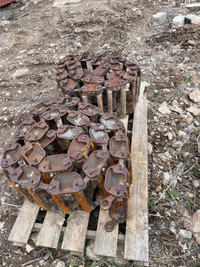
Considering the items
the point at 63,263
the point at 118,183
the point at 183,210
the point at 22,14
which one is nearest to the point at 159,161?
the point at 183,210

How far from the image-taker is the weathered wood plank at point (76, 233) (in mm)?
2293

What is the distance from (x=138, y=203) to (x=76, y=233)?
74 cm

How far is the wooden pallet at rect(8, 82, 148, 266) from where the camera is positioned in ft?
7.28

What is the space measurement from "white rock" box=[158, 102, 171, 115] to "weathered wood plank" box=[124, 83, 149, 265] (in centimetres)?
68

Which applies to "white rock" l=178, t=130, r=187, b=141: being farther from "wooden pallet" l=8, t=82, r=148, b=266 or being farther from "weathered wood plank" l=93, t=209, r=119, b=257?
"weathered wood plank" l=93, t=209, r=119, b=257

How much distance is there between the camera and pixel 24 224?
8.20 feet

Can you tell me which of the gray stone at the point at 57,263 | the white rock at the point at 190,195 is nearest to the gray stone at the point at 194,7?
the white rock at the point at 190,195

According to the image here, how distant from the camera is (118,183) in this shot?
2.14 meters

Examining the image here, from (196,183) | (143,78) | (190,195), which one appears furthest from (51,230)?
(143,78)

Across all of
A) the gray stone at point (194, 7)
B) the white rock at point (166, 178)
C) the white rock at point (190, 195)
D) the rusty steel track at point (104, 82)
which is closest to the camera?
the white rock at point (190, 195)

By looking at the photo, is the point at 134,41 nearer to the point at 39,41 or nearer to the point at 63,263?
the point at 39,41

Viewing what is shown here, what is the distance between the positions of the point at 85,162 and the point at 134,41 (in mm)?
4857

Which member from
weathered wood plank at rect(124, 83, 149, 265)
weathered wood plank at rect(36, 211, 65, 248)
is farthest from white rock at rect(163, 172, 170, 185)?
weathered wood plank at rect(36, 211, 65, 248)

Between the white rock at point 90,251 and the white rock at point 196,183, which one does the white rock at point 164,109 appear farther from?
the white rock at point 90,251
